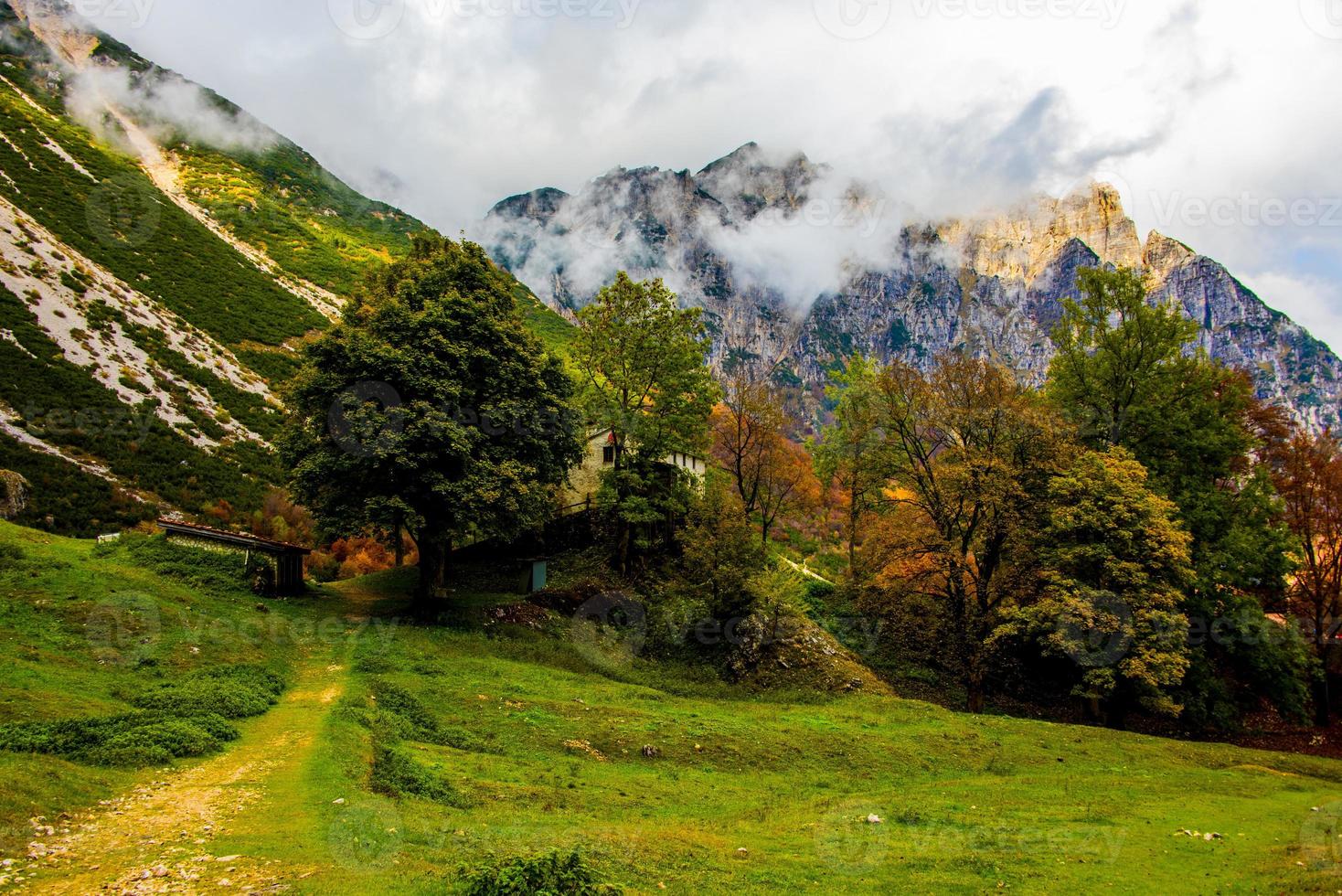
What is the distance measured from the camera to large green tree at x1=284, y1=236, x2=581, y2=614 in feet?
79.4

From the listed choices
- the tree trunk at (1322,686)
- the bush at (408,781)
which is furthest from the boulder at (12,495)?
the tree trunk at (1322,686)

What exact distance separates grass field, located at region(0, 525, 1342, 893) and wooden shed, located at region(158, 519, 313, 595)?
0.95m

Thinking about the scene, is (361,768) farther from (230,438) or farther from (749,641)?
(230,438)

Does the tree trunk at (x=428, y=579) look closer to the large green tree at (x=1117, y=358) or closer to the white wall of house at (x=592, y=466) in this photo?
the white wall of house at (x=592, y=466)

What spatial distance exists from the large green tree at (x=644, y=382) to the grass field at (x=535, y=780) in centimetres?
1161

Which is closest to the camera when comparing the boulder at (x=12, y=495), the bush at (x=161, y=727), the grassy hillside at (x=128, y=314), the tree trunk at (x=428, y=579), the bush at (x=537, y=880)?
the bush at (x=537, y=880)

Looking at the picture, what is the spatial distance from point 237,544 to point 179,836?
69.0 ft

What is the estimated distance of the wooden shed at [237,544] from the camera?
83.1 feet

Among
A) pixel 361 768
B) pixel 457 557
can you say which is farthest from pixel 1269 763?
pixel 457 557

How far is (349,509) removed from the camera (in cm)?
2459

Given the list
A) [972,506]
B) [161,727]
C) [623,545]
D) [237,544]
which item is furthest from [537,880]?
[623,545]

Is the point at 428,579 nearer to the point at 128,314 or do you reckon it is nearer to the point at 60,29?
the point at 128,314

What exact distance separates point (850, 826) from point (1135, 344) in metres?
30.5

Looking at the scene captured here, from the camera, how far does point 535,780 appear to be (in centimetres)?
1387
